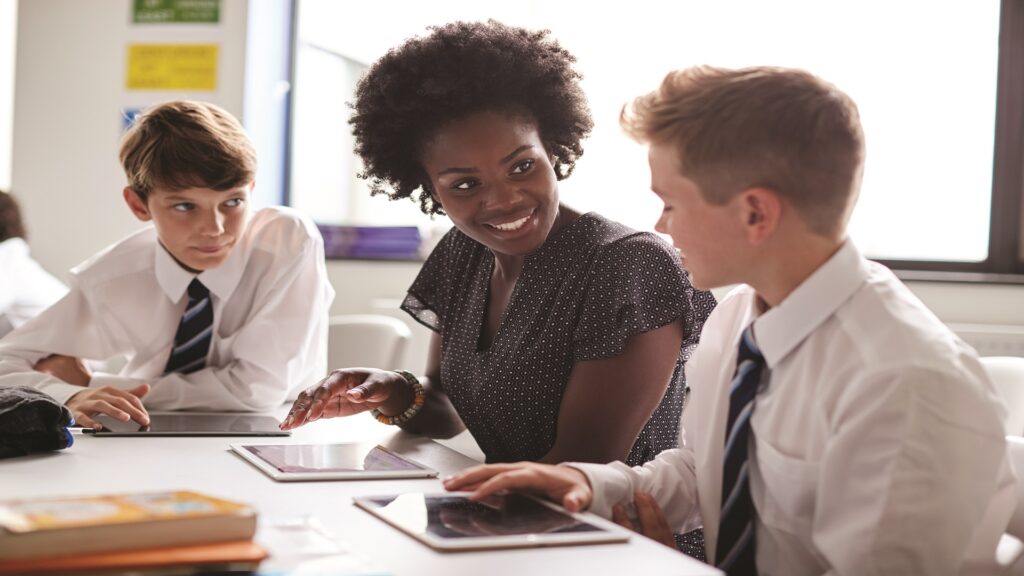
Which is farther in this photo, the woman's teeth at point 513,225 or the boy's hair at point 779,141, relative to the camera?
the woman's teeth at point 513,225

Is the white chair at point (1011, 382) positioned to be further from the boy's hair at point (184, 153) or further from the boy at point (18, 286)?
the boy at point (18, 286)

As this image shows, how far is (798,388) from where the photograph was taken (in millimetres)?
1143

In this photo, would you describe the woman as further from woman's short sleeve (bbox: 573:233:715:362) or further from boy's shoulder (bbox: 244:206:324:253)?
boy's shoulder (bbox: 244:206:324:253)

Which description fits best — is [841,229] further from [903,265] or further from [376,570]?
[903,265]

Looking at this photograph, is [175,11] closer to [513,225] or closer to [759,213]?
[513,225]

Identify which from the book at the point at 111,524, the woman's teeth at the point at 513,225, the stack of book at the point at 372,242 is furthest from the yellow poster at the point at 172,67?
the book at the point at 111,524

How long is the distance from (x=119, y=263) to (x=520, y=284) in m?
0.88

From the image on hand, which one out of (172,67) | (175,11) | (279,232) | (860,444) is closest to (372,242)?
(172,67)

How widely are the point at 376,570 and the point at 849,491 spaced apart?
0.48 metres

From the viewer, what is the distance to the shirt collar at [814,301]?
113 centimetres

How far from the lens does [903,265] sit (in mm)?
3355

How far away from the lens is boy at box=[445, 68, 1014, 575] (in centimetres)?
100

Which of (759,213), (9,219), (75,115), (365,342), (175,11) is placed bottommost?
(365,342)

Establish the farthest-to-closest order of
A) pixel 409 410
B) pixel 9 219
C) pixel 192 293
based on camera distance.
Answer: pixel 9 219, pixel 192 293, pixel 409 410
